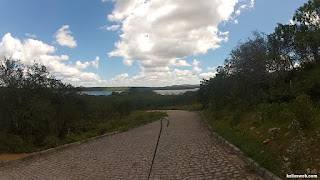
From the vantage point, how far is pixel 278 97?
1113 cm

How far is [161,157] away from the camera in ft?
24.5

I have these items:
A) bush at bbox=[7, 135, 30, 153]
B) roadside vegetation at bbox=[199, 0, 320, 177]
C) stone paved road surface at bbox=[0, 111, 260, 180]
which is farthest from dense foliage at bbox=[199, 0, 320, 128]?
bush at bbox=[7, 135, 30, 153]

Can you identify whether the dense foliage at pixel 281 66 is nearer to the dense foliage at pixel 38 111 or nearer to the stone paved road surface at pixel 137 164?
the stone paved road surface at pixel 137 164

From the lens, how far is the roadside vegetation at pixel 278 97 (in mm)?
5457

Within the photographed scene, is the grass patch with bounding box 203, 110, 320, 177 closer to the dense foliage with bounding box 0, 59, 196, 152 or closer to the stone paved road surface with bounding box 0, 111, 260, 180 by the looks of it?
the stone paved road surface with bounding box 0, 111, 260, 180

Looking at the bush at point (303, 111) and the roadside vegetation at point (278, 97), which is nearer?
the roadside vegetation at point (278, 97)

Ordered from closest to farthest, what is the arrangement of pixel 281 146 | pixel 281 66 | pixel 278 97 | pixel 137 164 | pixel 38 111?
pixel 281 146 → pixel 137 164 → pixel 278 97 → pixel 281 66 → pixel 38 111

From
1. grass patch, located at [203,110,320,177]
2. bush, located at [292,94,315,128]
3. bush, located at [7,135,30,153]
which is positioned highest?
bush, located at [292,94,315,128]

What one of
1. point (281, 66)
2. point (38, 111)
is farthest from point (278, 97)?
point (38, 111)

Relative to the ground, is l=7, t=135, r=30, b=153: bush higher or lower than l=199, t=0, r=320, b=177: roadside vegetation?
lower

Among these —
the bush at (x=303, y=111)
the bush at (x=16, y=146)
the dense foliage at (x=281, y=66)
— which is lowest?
the bush at (x=16, y=146)

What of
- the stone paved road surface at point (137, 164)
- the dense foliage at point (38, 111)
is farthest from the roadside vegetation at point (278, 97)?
the dense foliage at point (38, 111)

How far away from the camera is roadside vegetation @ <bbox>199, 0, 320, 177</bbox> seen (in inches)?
215

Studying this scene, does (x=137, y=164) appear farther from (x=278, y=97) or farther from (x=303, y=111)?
(x=278, y=97)
